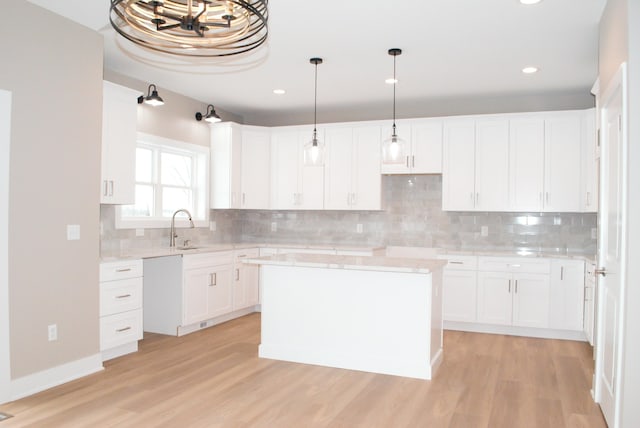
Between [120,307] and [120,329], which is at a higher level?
[120,307]

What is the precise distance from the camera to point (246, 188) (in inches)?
257

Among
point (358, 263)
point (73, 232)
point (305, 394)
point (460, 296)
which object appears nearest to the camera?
point (305, 394)

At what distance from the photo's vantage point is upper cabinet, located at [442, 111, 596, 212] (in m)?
5.42

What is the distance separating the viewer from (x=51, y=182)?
3.63 meters

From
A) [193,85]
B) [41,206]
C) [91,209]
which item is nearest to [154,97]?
[193,85]

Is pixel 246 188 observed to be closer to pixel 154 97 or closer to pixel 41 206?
pixel 154 97

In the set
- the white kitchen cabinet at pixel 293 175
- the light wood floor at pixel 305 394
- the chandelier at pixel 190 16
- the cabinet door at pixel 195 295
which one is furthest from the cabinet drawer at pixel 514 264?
the chandelier at pixel 190 16

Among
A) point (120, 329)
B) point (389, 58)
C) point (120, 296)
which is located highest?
point (389, 58)

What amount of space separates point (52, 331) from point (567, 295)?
471 centimetres

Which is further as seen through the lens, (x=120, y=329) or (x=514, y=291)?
(x=514, y=291)

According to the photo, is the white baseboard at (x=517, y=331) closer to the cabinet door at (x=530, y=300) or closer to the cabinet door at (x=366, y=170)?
the cabinet door at (x=530, y=300)

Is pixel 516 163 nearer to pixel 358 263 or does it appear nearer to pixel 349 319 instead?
pixel 358 263

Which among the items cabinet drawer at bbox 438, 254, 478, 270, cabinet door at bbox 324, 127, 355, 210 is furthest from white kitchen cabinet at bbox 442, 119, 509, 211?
cabinet door at bbox 324, 127, 355, 210

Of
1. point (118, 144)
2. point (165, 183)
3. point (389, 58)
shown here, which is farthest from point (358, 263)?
point (165, 183)
